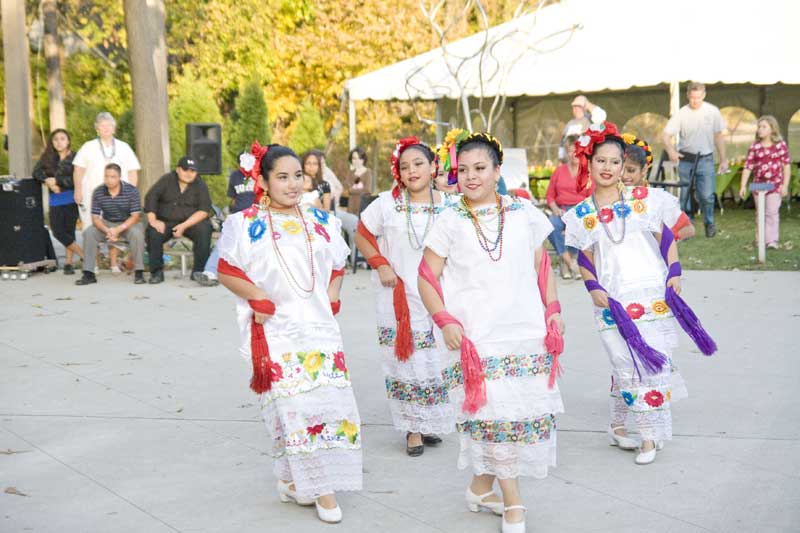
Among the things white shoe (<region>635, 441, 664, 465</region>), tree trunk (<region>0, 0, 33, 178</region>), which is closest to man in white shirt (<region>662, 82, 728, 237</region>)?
tree trunk (<region>0, 0, 33, 178</region>)

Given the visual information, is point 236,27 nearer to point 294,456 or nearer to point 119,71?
point 119,71

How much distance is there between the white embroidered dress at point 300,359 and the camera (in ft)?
15.7

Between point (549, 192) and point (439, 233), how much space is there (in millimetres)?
7811

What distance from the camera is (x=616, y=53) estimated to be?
61.3 ft

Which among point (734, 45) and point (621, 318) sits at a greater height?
point (734, 45)

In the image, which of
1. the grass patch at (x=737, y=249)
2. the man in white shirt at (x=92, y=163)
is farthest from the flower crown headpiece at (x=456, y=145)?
the man in white shirt at (x=92, y=163)

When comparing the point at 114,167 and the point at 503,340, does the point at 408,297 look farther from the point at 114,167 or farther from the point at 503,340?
the point at 114,167

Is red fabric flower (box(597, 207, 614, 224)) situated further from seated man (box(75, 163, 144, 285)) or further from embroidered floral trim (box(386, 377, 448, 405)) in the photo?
seated man (box(75, 163, 144, 285))

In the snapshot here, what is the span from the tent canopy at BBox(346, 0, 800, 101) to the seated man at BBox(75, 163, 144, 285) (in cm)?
619

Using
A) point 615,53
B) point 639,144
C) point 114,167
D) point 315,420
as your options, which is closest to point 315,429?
point 315,420

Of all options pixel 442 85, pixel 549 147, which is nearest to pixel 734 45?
pixel 442 85

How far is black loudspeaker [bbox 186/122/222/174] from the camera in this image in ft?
51.8

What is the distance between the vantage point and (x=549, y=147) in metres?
25.0

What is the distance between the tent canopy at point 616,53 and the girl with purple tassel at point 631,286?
39.6 ft
